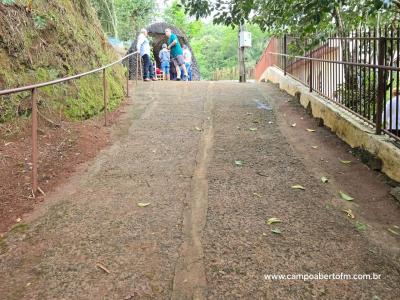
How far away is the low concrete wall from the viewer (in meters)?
4.54

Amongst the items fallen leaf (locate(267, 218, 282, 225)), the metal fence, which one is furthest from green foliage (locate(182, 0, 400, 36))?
fallen leaf (locate(267, 218, 282, 225))

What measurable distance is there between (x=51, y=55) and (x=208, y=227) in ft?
13.5

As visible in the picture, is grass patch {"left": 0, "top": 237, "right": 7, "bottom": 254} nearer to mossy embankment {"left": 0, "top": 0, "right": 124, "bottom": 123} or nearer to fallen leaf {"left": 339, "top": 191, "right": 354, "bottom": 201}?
mossy embankment {"left": 0, "top": 0, "right": 124, "bottom": 123}

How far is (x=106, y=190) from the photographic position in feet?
14.4

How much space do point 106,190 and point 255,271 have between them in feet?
6.60

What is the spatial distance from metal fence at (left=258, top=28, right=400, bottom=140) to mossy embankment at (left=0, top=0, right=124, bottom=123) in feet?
12.0

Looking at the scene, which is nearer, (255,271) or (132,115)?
(255,271)

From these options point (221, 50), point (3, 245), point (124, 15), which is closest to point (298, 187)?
point (3, 245)

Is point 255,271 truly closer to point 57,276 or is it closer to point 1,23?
point 57,276

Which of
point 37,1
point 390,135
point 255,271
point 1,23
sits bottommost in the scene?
point 255,271

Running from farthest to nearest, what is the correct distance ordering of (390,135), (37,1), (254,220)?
(37,1)
(390,135)
(254,220)

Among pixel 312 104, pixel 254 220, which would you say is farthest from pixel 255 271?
pixel 312 104

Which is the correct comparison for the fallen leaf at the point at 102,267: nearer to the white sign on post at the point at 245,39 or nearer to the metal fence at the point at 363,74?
the metal fence at the point at 363,74

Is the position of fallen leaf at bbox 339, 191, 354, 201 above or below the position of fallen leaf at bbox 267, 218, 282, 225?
above
